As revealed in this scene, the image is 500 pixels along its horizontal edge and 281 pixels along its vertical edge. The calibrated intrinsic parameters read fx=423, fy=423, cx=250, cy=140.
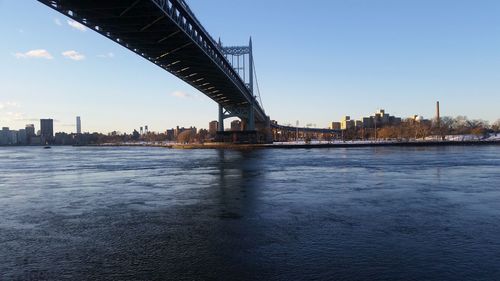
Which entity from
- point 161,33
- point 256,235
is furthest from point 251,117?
point 256,235

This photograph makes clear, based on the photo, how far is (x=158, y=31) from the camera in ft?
105

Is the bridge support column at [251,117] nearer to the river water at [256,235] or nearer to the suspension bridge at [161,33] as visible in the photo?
the suspension bridge at [161,33]

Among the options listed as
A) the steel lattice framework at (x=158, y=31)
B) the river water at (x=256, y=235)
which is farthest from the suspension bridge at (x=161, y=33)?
the river water at (x=256, y=235)

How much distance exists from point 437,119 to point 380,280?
124 m

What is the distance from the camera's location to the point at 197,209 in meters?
12.0

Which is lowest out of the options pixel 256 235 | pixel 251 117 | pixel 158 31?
pixel 256 235

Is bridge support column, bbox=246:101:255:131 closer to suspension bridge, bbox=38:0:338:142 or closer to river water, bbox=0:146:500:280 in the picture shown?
suspension bridge, bbox=38:0:338:142

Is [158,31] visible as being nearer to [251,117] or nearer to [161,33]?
[161,33]

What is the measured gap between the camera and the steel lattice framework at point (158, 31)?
26.5 metres

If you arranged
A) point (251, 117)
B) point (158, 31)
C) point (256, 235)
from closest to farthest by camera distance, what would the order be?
point (256, 235) → point (158, 31) → point (251, 117)

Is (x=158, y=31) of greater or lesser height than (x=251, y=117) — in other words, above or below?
above

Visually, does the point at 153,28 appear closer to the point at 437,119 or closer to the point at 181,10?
the point at 181,10

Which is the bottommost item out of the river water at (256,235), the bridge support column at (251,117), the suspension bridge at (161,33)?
the river water at (256,235)

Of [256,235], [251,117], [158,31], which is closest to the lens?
[256,235]
